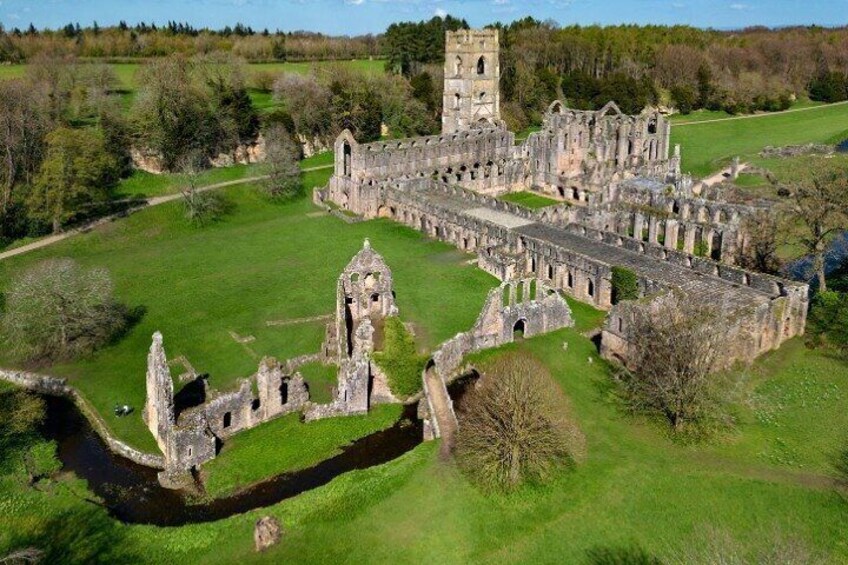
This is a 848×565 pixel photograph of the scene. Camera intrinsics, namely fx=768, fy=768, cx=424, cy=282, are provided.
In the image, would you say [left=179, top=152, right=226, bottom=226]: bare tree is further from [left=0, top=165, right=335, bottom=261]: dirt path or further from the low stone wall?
the low stone wall

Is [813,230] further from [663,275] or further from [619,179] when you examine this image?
[619,179]

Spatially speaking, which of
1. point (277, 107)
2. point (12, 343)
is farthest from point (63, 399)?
point (277, 107)

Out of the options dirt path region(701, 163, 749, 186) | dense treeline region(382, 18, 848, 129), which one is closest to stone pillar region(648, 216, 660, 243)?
dirt path region(701, 163, 749, 186)

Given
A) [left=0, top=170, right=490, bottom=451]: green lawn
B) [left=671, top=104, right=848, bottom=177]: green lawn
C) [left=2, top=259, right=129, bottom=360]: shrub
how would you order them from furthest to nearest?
[left=671, top=104, right=848, bottom=177]: green lawn, [left=0, top=170, right=490, bottom=451]: green lawn, [left=2, top=259, right=129, bottom=360]: shrub

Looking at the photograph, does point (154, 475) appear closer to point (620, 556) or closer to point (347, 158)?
point (620, 556)

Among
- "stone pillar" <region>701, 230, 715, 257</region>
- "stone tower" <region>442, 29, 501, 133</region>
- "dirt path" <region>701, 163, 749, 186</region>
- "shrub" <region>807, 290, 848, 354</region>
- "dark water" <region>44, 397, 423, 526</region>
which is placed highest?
"stone tower" <region>442, 29, 501, 133</region>

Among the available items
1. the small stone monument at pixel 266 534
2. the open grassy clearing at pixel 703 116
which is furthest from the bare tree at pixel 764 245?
the open grassy clearing at pixel 703 116
